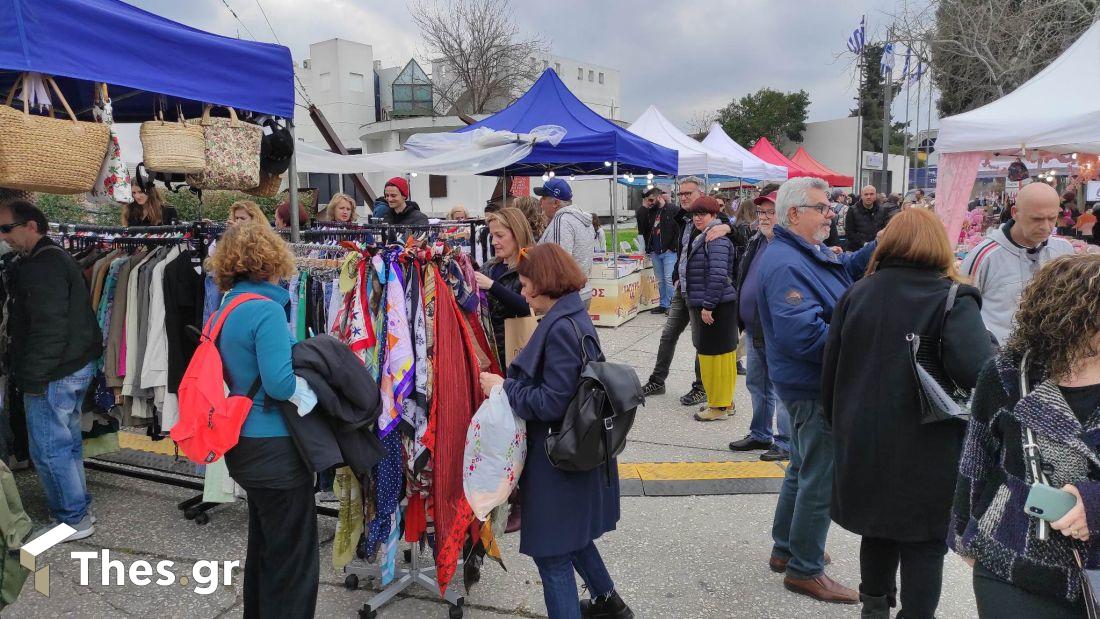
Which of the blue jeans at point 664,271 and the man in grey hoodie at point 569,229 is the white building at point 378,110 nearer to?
the blue jeans at point 664,271

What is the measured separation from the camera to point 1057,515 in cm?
168

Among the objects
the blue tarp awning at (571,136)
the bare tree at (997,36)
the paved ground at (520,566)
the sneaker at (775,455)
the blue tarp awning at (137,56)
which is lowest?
the paved ground at (520,566)

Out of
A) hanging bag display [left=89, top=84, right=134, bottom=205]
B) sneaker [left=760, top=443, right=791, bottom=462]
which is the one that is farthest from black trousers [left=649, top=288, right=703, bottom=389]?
hanging bag display [left=89, top=84, right=134, bottom=205]

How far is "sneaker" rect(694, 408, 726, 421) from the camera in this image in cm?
616

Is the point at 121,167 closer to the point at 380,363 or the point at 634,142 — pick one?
the point at 380,363

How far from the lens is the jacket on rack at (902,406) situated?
8.29 ft

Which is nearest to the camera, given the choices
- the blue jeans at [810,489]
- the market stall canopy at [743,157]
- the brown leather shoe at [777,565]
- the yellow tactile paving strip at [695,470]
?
the blue jeans at [810,489]

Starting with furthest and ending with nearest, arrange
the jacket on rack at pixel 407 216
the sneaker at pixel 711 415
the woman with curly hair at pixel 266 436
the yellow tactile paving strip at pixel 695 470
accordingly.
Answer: the jacket on rack at pixel 407 216 < the sneaker at pixel 711 415 < the yellow tactile paving strip at pixel 695 470 < the woman with curly hair at pixel 266 436

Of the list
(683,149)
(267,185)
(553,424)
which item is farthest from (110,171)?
(683,149)

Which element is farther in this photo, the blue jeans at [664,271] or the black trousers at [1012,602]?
the blue jeans at [664,271]

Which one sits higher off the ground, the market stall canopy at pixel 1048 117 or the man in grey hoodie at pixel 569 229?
the market stall canopy at pixel 1048 117

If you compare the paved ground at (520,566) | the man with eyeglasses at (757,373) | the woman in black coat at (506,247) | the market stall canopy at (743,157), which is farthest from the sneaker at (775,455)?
the market stall canopy at (743,157)

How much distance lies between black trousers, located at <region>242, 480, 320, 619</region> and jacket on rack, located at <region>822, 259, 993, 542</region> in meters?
2.16

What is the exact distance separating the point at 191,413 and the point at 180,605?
4.84 ft
